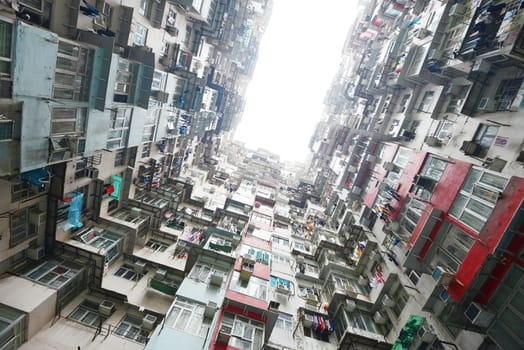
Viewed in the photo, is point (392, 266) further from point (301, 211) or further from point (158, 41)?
point (158, 41)

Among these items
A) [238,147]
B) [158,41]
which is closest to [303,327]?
[158,41]

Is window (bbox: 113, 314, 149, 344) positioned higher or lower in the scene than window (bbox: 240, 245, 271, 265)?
lower

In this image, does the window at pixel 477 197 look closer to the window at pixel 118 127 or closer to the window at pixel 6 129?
the window at pixel 6 129

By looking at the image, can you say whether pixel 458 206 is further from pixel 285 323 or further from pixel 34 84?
pixel 34 84

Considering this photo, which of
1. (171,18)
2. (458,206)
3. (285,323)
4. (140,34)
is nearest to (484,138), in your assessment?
(458,206)

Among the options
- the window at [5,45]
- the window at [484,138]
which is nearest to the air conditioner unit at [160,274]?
the window at [5,45]

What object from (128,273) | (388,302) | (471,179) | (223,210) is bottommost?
(128,273)

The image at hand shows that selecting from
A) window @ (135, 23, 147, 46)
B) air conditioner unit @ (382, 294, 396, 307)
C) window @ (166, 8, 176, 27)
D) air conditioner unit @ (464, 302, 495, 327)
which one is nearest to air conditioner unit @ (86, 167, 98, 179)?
window @ (135, 23, 147, 46)

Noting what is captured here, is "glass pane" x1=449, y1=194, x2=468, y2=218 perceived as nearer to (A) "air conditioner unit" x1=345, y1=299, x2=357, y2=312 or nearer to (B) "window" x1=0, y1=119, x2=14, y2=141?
(A) "air conditioner unit" x1=345, y1=299, x2=357, y2=312
